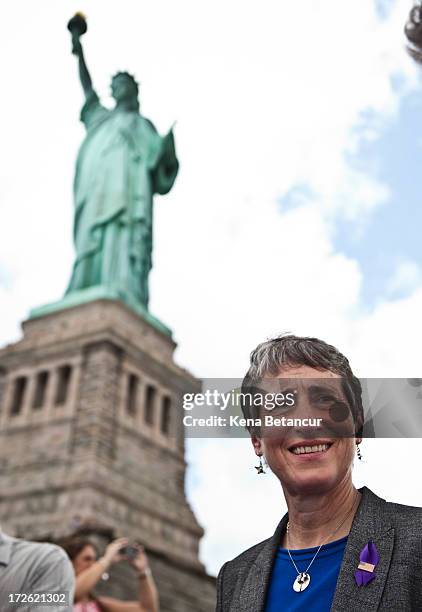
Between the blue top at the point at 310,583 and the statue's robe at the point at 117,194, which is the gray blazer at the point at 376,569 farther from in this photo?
the statue's robe at the point at 117,194

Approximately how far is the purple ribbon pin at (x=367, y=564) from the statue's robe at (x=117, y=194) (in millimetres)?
15907

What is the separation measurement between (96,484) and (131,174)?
9659mm

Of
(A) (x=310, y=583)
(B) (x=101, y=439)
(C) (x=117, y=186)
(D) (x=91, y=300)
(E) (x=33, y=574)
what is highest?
(C) (x=117, y=186)

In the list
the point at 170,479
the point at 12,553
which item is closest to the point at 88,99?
the point at 170,479

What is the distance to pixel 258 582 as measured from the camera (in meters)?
1.86

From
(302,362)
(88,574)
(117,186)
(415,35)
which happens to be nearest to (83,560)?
(88,574)

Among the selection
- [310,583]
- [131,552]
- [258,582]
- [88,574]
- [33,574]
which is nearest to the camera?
[310,583]

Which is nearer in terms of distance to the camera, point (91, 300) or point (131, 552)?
point (131, 552)

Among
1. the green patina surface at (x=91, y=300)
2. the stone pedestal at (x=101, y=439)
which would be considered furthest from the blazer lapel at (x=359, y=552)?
the green patina surface at (x=91, y=300)

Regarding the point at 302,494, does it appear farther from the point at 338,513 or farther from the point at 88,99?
the point at 88,99

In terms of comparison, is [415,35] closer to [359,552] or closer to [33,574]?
[359,552]

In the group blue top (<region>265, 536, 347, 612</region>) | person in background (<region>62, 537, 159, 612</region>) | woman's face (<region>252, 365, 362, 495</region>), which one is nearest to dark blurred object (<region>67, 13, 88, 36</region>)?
person in background (<region>62, 537, 159, 612</region>)

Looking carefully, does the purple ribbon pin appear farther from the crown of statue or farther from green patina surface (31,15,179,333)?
the crown of statue

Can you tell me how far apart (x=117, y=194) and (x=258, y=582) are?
18.1 meters
